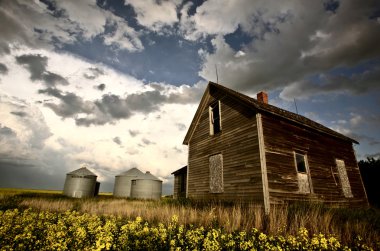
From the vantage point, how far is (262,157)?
10.0 meters

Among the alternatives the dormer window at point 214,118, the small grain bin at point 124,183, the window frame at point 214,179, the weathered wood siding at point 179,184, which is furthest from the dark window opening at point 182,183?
the small grain bin at point 124,183

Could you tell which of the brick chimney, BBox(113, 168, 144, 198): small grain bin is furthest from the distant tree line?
BBox(113, 168, 144, 198): small grain bin

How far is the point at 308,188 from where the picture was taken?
11.2 metres

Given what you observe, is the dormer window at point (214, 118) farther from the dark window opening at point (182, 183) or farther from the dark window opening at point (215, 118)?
the dark window opening at point (182, 183)

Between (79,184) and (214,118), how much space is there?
2494 cm

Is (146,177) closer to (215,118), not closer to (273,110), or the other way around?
(215,118)

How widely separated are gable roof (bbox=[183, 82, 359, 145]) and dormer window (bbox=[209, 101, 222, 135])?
3.36 feet

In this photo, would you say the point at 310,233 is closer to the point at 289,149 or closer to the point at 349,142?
the point at 289,149

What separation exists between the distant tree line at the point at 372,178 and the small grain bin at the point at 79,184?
3262 cm

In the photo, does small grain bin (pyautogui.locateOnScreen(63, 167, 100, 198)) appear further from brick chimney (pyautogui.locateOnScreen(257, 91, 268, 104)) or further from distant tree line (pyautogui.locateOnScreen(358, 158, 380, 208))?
distant tree line (pyautogui.locateOnScreen(358, 158, 380, 208))

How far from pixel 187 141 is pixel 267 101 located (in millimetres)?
6810

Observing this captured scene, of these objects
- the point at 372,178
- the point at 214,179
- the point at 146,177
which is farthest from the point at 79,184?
the point at 372,178

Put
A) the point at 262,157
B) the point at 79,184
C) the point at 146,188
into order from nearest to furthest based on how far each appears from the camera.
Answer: the point at 262,157, the point at 79,184, the point at 146,188

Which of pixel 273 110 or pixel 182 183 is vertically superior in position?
pixel 273 110
